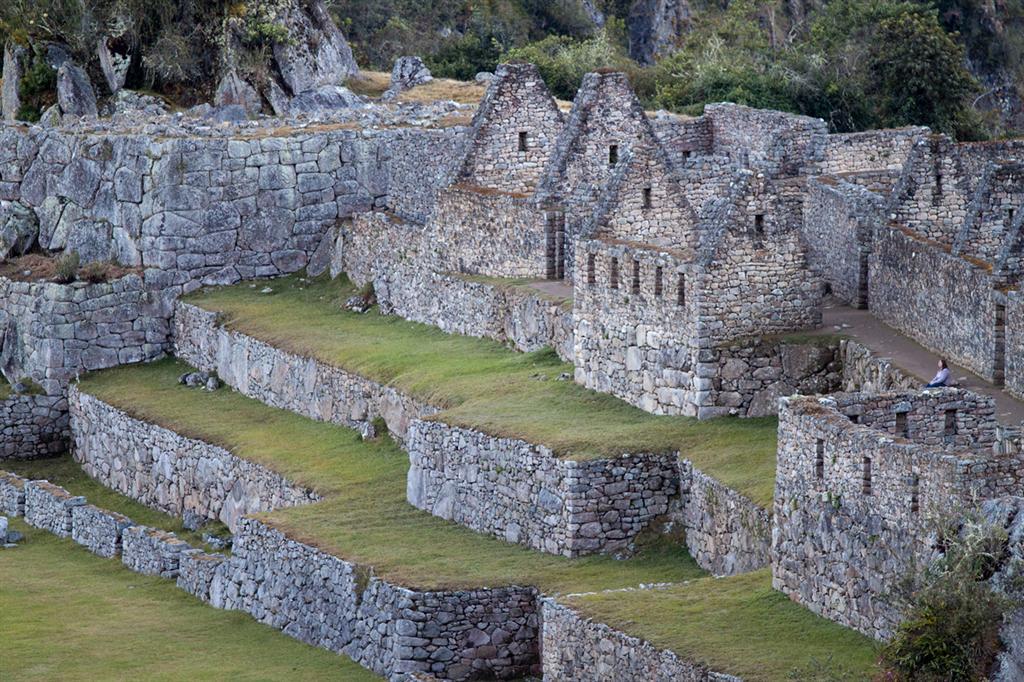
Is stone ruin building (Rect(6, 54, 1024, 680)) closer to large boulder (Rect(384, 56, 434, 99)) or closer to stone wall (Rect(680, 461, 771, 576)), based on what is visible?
stone wall (Rect(680, 461, 771, 576))

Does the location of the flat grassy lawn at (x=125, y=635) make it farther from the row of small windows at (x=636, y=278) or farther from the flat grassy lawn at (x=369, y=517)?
the row of small windows at (x=636, y=278)

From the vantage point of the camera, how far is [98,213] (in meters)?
51.7

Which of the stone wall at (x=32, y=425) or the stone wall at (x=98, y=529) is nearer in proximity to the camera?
the stone wall at (x=98, y=529)

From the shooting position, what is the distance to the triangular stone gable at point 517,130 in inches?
1813

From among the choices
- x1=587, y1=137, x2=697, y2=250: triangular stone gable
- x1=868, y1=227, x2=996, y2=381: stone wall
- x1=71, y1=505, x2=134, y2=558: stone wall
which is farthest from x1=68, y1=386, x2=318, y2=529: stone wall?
x1=868, y1=227, x2=996, y2=381: stone wall

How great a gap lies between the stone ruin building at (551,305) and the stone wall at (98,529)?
6 cm

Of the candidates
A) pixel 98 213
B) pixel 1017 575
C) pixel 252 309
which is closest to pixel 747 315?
A: pixel 1017 575

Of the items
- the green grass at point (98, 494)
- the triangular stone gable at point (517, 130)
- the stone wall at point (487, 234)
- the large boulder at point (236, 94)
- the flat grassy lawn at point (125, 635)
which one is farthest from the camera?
the large boulder at point (236, 94)

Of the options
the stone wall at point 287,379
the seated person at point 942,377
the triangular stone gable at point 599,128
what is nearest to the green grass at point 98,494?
the stone wall at point 287,379

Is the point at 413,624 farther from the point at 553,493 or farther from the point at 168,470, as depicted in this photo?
the point at 168,470

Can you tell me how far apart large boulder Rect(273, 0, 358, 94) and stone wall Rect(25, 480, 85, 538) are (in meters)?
13.2

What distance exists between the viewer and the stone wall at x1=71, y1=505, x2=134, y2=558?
138 feet

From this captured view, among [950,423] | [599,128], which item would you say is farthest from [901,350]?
[599,128]

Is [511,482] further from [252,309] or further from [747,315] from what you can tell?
[252,309]
